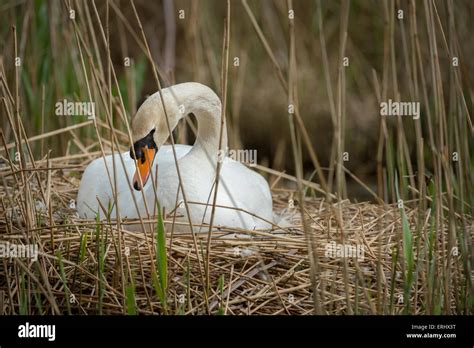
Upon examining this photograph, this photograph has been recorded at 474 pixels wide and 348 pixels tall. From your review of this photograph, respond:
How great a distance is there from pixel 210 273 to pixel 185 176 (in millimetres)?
459

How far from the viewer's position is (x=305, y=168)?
4594 mm

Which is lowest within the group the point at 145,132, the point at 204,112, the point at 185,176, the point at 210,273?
the point at 210,273

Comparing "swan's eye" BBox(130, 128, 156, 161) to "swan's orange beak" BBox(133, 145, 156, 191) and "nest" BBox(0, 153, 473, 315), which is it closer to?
"swan's orange beak" BBox(133, 145, 156, 191)

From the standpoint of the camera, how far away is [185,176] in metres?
2.74

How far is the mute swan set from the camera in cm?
249

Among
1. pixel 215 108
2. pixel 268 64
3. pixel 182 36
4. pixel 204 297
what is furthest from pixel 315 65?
pixel 204 297

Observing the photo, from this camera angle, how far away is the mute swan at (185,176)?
249 centimetres
